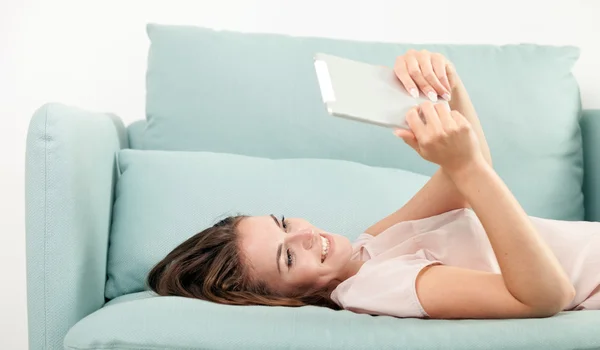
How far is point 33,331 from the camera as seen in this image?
1.20 meters

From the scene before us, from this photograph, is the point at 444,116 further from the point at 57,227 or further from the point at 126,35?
the point at 126,35

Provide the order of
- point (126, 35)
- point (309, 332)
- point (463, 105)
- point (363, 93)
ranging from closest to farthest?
point (309, 332) → point (363, 93) → point (463, 105) → point (126, 35)

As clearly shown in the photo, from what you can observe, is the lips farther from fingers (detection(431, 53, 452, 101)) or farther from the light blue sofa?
fingers (detection(431, 53, 452, 101))

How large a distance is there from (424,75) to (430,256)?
32 cm

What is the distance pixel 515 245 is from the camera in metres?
1.01

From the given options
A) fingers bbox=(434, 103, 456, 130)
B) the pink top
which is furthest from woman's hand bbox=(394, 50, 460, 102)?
the pink top

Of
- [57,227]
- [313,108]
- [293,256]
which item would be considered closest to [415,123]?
[293,256]

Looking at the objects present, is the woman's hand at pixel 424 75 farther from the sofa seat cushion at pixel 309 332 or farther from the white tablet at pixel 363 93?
the sofa seat cushion at pixel 309 332

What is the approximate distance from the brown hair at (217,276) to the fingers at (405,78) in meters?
0.40

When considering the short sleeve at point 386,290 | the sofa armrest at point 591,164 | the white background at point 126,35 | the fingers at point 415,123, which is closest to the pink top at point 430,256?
Answer: the short sleeve at point 386,290

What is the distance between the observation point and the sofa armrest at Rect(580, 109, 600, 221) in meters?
1.99

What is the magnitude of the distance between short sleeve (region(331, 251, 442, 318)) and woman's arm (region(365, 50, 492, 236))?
0.19 meters

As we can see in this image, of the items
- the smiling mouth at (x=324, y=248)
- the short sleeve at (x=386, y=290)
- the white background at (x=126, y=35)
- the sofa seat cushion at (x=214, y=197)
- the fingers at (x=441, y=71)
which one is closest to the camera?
the short sleeve at (x=386, y=290)

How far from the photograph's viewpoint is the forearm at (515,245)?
99cm
